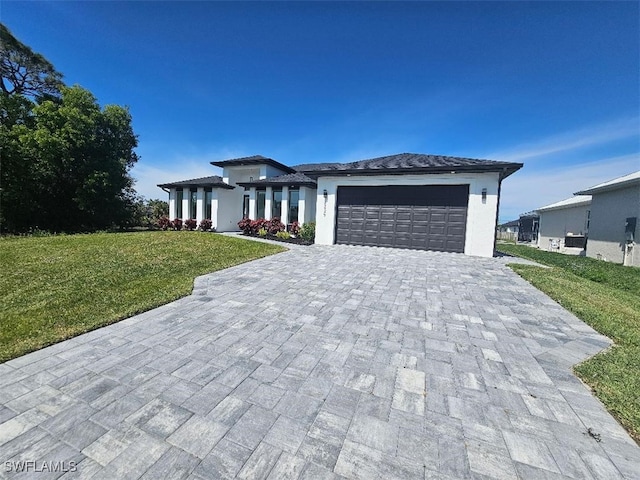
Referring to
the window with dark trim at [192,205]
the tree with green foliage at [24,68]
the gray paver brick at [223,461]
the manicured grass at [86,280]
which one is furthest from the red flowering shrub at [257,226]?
the tree with green foliage at [24,68]

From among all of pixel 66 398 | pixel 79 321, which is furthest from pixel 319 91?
pixel 66 398

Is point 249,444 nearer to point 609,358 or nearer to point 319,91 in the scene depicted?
point 609,358

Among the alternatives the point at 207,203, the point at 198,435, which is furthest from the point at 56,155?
the point at 198,435

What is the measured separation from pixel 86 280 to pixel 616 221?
20.2 m

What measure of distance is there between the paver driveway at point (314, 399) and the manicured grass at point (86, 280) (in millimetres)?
499

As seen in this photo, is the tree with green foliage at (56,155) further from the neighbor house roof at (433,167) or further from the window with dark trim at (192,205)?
the neighbor house roof at (433,167)

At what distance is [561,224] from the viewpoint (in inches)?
723

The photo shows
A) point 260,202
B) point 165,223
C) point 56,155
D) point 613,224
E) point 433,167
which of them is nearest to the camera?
point 433,167

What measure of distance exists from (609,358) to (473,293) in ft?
8.01

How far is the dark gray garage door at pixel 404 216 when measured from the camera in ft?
34.9

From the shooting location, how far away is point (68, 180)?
15.3 m

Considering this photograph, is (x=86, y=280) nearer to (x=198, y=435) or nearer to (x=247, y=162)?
(x=198, y=435)

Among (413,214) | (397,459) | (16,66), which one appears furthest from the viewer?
(16,66)

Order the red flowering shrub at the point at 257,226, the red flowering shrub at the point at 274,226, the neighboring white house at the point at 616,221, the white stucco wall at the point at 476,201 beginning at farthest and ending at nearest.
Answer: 1. the red flowering shrub at the point at 257,226
2. the red flowering shrub at the point at 274,226
3. the neighboring white house at the point at 616,221
4. the white stucco wall at the point at 476,201
